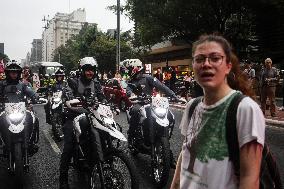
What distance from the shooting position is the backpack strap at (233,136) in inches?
80.7

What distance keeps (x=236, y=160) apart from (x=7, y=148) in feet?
16.3

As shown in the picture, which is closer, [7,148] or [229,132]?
[229,132]

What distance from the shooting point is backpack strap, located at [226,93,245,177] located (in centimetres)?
205

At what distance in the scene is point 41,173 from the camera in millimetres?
7199

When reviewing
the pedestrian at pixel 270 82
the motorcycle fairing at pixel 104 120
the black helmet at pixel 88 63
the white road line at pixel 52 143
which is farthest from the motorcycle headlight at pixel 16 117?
the pedestrian at pixel 270 82

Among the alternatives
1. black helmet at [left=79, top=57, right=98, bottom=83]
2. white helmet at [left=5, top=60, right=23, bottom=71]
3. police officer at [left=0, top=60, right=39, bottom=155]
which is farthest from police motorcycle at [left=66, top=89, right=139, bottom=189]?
white helmet at [left=5, top=60, right=23, bottom=71]

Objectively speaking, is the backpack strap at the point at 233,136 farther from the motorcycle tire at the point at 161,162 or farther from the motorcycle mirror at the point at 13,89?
the motorcycle mirror at the point at 13,89

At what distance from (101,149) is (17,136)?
1.71 meters

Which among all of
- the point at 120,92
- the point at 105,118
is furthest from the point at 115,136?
the point at 120,92

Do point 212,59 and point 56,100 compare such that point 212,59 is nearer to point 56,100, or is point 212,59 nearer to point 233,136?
point 233,136

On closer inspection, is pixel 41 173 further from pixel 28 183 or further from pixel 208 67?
pixel 208 67

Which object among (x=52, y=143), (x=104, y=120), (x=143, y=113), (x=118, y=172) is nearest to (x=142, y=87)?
(x=143, y=113)

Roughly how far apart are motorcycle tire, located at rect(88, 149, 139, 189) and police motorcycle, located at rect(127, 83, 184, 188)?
1101 mm

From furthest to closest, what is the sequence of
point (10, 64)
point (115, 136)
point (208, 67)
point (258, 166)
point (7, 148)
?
1. point (10, 64)
2. point (7, 148)
3. point (115, 136)
4. point (208, 67)
5. point (258, 166)
